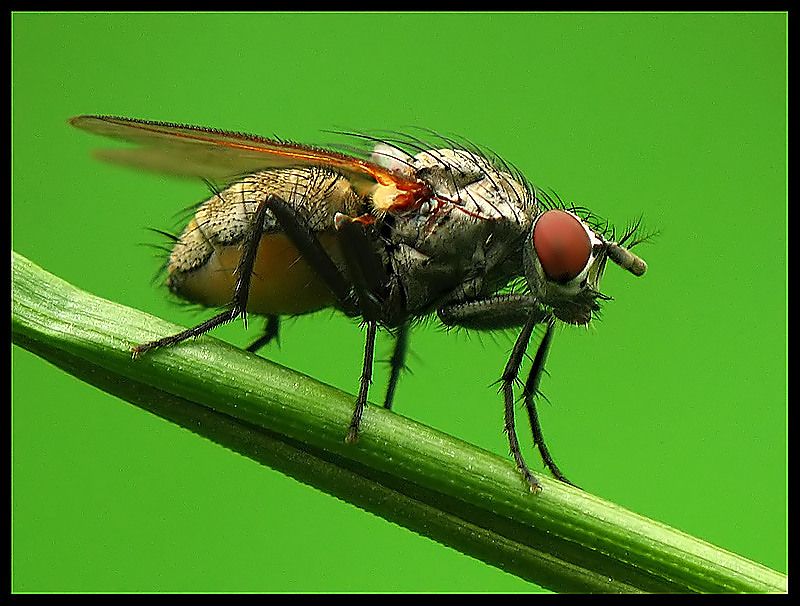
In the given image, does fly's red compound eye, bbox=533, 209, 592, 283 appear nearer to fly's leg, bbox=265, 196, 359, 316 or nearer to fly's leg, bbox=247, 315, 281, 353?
fly's leg, bbox=265, 196, 359, 316

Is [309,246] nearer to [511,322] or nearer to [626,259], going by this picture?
[511,322]

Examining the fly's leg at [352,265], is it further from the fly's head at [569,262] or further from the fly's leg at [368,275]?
the fly's head at [569,262]

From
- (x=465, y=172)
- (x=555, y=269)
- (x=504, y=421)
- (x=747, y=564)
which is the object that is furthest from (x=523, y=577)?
(x=465, y=172)

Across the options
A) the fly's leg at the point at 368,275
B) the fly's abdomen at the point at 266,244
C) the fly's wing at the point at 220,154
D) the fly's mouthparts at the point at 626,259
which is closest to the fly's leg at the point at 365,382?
the fly's leg at the point at 368,275

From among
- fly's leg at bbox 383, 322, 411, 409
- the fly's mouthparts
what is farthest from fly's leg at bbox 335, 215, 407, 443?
the fly's mouthparts

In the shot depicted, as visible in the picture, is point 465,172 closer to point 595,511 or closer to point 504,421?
point 504,421

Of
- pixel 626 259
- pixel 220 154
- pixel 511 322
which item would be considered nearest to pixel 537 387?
pixel 511 322

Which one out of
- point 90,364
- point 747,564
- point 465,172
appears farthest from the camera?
point 465,172
